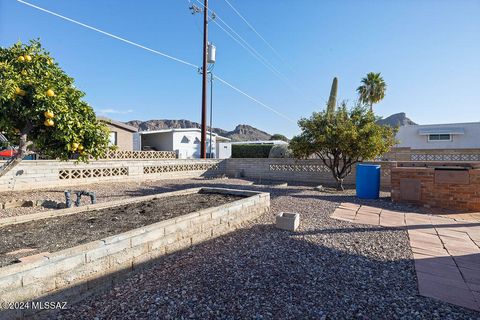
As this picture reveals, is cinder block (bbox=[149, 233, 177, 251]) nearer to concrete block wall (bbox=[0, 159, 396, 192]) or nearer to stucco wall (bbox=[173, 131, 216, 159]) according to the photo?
concrete block wall (bbox=[0, 159, 396, 192])

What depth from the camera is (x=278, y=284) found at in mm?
2840

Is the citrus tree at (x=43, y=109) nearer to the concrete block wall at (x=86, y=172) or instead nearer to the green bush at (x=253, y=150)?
the concrete block wall at (x=86, y=172)

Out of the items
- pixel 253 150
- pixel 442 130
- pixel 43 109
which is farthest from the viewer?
pixel 442 130

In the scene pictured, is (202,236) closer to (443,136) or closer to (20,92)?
(20,92)

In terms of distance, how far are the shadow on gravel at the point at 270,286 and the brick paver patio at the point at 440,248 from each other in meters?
0.17

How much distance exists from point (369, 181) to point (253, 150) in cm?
1531

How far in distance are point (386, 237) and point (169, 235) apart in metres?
3.49

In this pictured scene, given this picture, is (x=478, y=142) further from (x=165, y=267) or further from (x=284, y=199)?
(x=165, y=267)

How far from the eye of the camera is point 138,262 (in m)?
3.11

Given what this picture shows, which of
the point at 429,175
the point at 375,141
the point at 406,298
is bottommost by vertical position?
the point at 406,298

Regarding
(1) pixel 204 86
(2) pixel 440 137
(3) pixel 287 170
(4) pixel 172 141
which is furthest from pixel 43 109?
(2) pixel 440 137

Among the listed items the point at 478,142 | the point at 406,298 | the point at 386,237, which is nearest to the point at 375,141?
the point at 386,237

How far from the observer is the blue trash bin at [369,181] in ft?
26.6

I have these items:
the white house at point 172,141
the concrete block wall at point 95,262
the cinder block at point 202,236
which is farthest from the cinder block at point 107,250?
the white house at point 172,141
